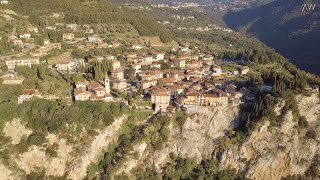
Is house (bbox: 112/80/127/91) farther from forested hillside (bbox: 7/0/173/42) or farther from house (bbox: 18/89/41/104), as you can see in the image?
forested hillside (bbox: 7/0/173/42)

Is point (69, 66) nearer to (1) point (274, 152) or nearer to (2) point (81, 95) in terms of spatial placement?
(2) point (81, 95)

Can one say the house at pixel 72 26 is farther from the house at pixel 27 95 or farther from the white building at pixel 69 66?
the house at pixel 27 95

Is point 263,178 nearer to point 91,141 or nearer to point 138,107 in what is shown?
point 138,107

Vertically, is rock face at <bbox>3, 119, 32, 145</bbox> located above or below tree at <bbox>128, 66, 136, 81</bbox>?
below

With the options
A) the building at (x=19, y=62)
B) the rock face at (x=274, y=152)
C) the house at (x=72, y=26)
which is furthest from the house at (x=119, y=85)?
the house at (x=72, y=26)

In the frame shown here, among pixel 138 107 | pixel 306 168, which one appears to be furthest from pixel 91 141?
pixel 306 168

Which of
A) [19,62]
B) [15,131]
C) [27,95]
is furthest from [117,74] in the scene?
[15,131]

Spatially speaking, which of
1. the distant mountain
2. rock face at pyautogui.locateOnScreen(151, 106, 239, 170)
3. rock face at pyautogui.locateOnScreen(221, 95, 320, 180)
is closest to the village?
rock face at pyautogui.locateOnScreen(151, 106, 239, 170)
